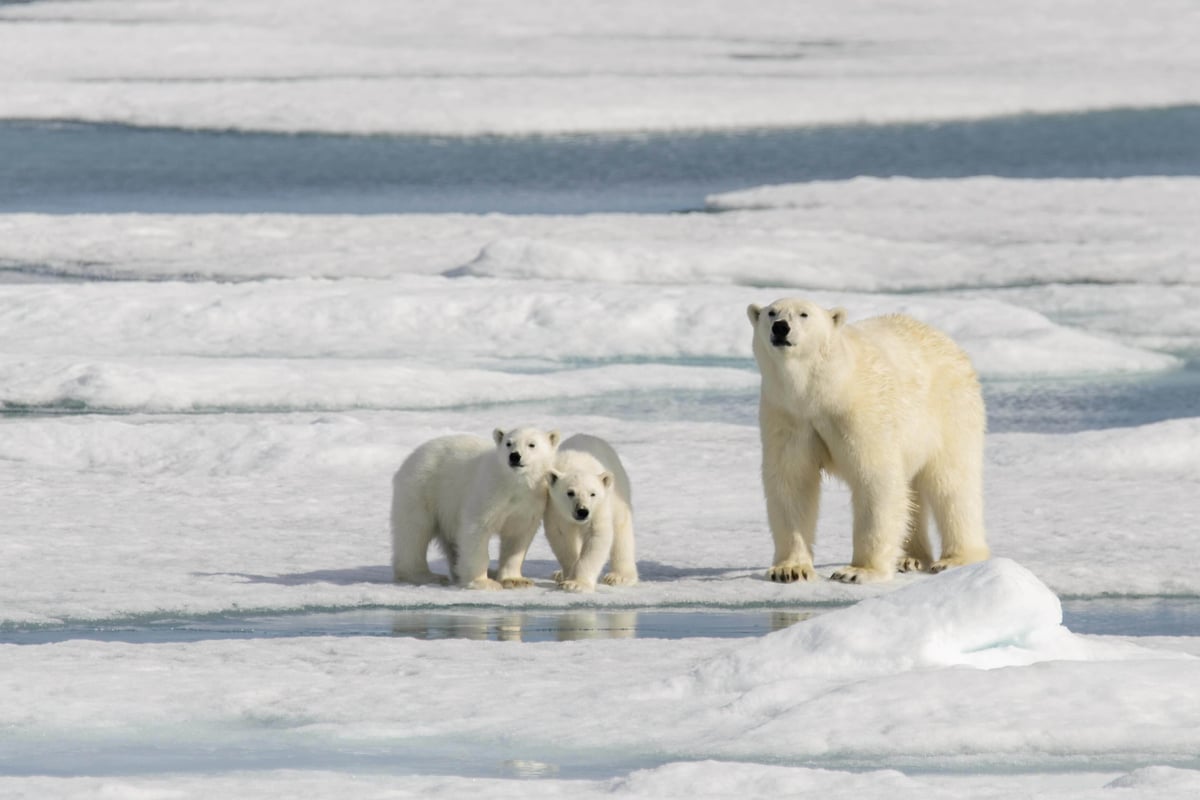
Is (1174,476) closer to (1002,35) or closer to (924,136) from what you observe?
(924,136)

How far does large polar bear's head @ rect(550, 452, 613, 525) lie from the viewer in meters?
6.17

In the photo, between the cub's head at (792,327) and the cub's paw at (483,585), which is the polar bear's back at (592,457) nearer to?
the cub's paw at (483,585)

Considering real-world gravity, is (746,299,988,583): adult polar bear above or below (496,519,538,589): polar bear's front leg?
above

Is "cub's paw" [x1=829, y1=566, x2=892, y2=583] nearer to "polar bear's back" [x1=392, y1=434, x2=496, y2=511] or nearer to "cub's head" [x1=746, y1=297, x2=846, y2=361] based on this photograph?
"cub's head" [x1=746, y1=297, x2=846, y2=361]

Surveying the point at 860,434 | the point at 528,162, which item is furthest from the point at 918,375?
the point at 528,162

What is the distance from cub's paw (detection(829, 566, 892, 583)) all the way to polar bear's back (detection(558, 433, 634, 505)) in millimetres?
745

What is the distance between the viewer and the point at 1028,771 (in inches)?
160

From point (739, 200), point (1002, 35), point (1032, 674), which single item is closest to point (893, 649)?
point (1032, 674)

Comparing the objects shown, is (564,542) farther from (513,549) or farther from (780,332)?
(780,332)

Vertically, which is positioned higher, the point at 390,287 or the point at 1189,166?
the point at 1189,166

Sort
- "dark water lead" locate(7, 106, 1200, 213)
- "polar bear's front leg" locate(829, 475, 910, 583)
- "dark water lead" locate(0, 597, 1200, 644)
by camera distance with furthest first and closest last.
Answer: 1. "dark water lead" locate(7, 106, 1200, 213)
2. "polar bear's front leg" locate(829, 475, 910, 583)
3. "dark water lead" locate(0, 597, 1200, 644)

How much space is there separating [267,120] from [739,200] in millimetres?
8712

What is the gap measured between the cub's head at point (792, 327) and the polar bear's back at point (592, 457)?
633mm

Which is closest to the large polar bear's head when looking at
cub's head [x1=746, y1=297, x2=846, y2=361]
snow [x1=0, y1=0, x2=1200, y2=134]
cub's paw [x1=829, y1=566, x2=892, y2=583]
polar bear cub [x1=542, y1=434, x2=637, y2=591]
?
polar bear cub [x1=542, y1=434, x2=637, y2=591]
